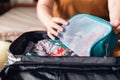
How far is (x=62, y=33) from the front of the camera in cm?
77

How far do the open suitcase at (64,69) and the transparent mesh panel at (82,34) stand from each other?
0.20 ft

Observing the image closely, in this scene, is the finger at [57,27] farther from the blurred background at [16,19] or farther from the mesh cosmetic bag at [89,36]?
the blurred background at [16,19]

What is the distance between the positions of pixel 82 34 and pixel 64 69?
0.13 metres

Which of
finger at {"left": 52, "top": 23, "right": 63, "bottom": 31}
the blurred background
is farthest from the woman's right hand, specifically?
the blurred background

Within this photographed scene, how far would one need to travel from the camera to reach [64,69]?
652 mm

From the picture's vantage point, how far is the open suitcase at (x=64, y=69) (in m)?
0.64

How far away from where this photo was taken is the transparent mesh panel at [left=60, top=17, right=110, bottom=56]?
692mm

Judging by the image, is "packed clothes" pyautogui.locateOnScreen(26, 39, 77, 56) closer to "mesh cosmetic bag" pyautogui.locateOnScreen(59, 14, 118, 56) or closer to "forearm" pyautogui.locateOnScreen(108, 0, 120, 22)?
"mesh cosmetic bag" pyautogui.locateOnScreen(59, 14, 118, 56)

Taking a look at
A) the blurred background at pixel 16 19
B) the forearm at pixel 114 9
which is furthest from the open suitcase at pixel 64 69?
the blurred background at pixel 16 19

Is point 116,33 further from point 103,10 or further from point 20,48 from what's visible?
point 103,10

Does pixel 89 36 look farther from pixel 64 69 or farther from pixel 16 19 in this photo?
pixel 16 19

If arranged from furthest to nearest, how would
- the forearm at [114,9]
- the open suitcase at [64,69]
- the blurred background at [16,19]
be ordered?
the blurred background at [16,19], the forearm at [114,9], the open suitcase at [64,69]

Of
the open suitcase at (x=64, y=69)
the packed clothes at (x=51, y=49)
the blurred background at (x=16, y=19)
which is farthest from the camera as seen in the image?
the blurred background at (x=16, y=19)

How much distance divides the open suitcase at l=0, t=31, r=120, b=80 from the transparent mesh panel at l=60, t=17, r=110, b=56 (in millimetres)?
62
